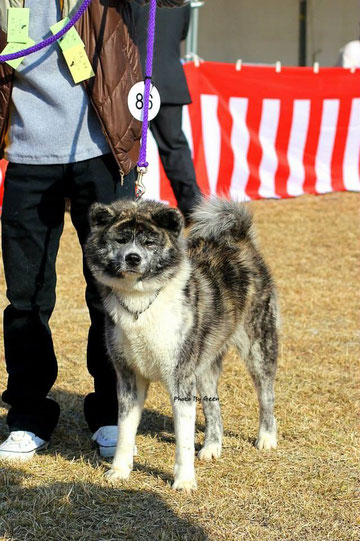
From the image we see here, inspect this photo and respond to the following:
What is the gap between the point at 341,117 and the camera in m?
9.13

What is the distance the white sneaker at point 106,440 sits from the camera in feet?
11.0

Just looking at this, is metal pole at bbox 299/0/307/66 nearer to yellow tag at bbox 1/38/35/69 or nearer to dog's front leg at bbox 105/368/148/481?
yellow tag at bbox 1/38/35/69

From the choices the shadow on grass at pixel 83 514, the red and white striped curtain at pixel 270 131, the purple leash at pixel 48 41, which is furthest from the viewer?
the red and white striped curtain at pixel 270 131

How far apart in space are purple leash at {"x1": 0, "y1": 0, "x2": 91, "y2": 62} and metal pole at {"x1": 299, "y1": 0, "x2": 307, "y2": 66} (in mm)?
11172

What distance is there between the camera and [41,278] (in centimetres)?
331

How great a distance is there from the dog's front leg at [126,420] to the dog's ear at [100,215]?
0.59 m

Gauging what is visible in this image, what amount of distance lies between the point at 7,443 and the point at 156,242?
45.8 inches

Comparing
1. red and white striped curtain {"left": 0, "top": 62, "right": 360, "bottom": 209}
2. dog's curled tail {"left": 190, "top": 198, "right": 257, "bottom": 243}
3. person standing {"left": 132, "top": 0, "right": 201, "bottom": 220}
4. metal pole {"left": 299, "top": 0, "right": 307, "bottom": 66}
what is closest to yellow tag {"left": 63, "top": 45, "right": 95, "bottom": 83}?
dog's curled tail {"left": 190, "top": 198, "right": 257, "bottom": 243}

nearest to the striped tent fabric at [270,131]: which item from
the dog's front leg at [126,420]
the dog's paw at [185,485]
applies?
the dog's front leg at [126,420]

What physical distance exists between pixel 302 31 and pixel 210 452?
1126 cm

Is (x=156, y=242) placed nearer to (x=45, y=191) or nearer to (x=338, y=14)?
(x=45, y=191)

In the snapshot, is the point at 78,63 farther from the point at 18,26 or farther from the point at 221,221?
the point at 221,221

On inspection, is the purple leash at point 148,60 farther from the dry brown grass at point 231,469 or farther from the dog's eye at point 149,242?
the dry brown grass at point 231,469

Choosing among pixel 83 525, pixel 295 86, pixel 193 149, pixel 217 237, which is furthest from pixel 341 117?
pixel 83 525
